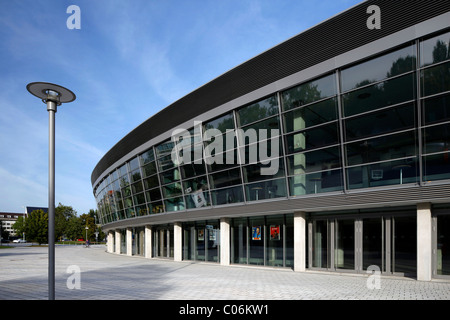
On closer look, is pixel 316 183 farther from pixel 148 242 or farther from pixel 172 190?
pixel 148 242

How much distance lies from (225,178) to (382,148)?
29.2 ft

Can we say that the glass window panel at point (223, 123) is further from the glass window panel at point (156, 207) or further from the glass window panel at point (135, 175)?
the glass window panel at point (135, 175)

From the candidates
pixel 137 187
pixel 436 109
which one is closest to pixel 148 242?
pixel 137 187

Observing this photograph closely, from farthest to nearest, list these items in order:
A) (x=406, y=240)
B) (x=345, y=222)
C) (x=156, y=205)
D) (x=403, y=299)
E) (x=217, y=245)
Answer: (x=156, y=205) → (x=217, y=245) → (x=345, y=222) → (x=406, y=240) → (x=403, y=299)

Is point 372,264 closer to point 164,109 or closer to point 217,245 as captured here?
point 217,245

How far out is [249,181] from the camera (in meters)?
18.8

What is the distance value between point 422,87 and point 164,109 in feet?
50.5

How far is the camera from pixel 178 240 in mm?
24969

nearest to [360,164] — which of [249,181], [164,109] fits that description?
[249,181]

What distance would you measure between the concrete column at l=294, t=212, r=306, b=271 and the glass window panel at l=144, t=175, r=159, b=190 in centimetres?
1224

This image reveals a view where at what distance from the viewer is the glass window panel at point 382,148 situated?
43.6ft

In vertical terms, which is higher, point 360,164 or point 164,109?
point 164,109

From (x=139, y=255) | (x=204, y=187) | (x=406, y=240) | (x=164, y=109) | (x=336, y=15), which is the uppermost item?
(x=336, y=15)

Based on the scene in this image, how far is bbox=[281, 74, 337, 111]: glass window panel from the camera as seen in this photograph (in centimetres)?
1521
